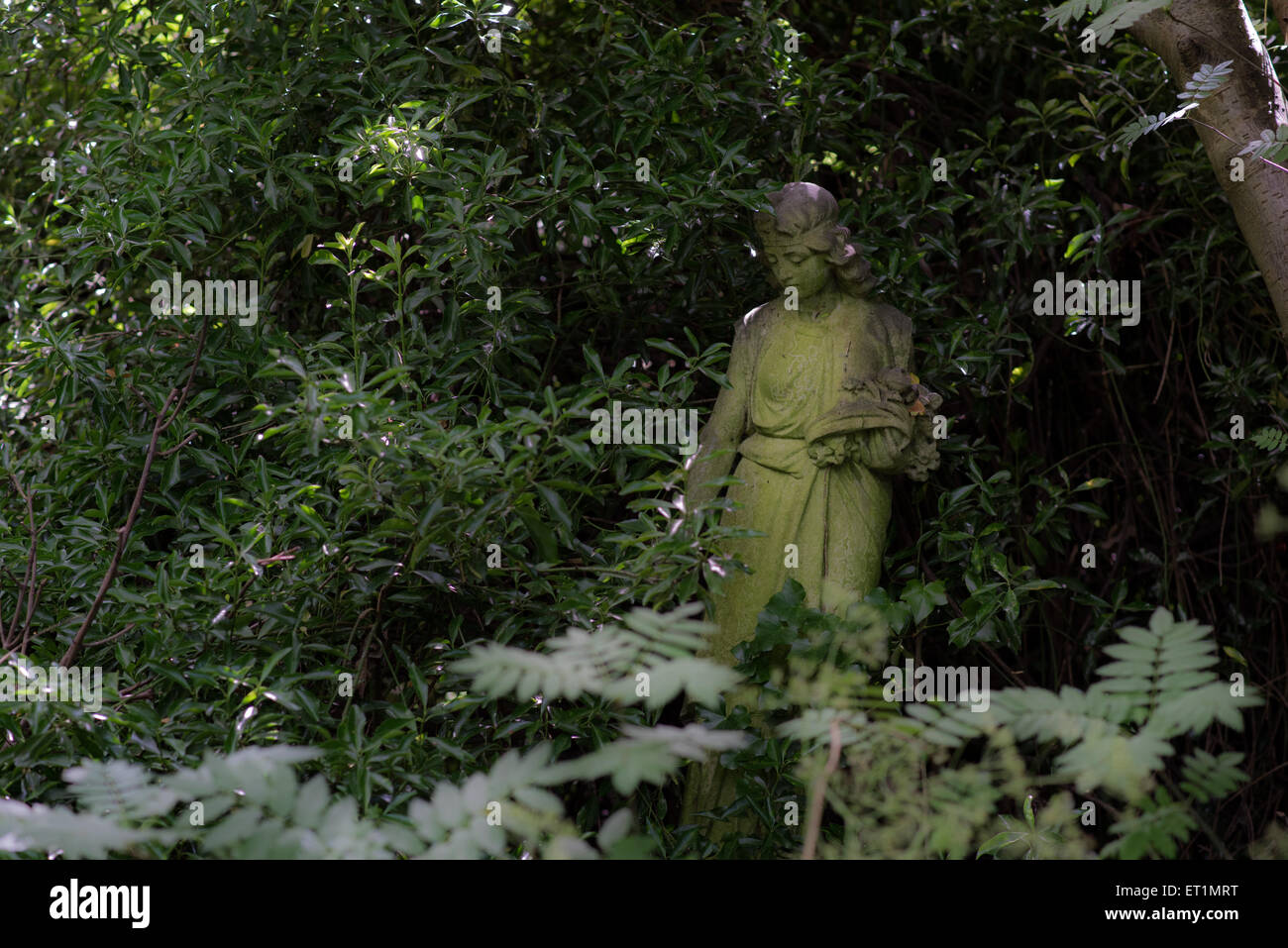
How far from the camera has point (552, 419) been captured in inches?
132

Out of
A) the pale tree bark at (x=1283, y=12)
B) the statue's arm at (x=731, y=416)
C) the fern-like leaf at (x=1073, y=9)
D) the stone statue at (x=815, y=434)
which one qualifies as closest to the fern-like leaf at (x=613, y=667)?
the stone statue at (x=815, y=434)

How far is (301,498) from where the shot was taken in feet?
11.5

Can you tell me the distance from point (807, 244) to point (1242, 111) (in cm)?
123

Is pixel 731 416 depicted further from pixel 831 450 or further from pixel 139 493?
pixel 139 493

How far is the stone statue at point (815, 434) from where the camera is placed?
334 cm

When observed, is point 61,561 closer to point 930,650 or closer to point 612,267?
point 612,267

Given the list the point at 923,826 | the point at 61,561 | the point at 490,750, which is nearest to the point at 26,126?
the point at 61,561

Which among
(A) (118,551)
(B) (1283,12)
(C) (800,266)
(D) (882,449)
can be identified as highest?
(B) (1283,12)

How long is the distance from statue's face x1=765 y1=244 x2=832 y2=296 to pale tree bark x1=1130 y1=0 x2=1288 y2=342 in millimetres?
1108

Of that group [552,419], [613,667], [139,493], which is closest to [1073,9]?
[552,419]

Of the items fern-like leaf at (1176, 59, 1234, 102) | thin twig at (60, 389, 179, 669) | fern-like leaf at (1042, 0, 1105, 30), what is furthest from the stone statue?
thin twig at (60, 389, 179, 669)

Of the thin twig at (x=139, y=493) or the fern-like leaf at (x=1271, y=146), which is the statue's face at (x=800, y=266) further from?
the thin twig at (x=139, y=493)

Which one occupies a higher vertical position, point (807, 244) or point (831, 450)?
point (807, 244)
